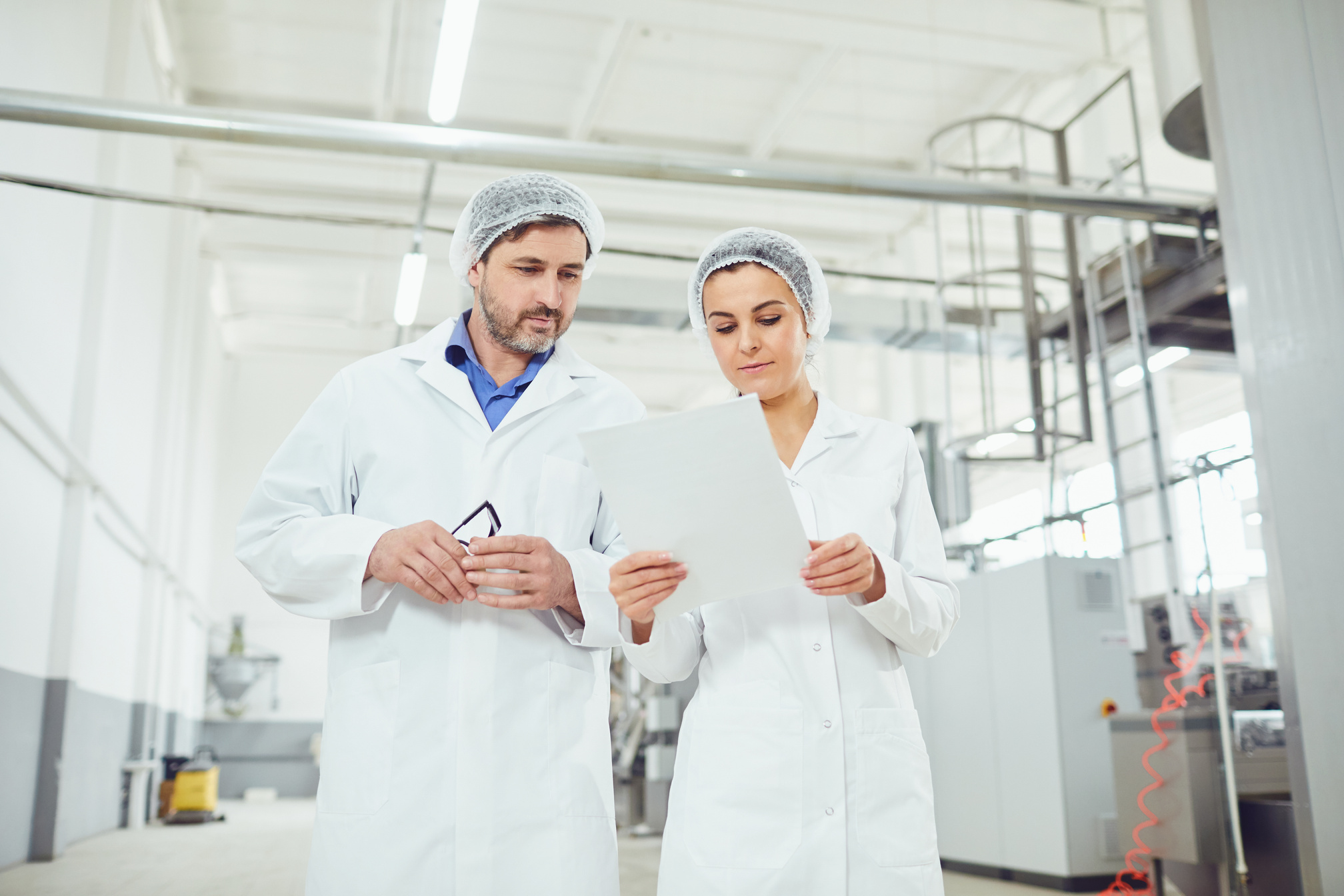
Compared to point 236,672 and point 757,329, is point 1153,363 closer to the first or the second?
point 757,329

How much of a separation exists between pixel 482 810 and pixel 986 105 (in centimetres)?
829

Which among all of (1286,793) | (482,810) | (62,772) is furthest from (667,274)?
(482,810)

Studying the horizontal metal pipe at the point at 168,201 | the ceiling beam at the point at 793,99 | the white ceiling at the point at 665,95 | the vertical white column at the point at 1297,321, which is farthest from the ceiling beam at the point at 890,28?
the vertical white column at the point at 1297,321

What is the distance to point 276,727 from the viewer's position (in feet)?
42.7

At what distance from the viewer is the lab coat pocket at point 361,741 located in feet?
4.66

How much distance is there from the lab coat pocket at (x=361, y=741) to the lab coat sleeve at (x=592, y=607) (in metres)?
0.26

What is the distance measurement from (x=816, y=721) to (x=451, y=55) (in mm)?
3595

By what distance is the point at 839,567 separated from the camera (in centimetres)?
132

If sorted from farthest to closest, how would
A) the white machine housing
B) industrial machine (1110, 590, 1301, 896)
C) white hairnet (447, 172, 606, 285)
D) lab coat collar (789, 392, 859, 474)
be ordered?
the white machine housing < industrial machine (1110, 590, 1301, 896) < white hairnet (447, 172, 606, 285) < lab coat collar (789, 392, 859, 474)

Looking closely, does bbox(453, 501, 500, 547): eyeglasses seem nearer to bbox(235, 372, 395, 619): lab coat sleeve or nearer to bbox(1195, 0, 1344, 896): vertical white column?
bbox(235, 372, 395, 619): lab coat sleeve

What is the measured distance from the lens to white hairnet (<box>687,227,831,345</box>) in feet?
5.32

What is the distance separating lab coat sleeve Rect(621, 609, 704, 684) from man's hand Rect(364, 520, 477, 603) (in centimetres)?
24

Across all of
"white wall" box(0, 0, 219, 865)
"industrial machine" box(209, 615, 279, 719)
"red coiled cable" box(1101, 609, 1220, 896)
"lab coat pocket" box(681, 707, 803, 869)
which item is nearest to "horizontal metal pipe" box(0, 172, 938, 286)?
"white wall" box(0, 0, 219, 865)

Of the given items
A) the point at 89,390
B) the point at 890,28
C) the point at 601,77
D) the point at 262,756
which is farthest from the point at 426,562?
the point at 262,756
